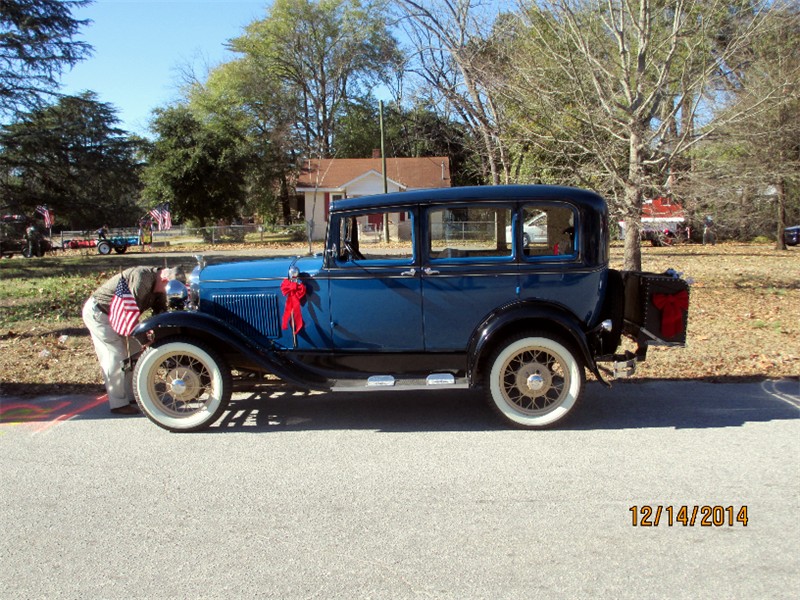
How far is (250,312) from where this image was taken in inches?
216

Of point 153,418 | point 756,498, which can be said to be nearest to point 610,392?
point 756,498

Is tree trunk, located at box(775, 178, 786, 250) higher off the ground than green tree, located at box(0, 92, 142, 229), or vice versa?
green tree, located at box(0, 92, 142, 229)

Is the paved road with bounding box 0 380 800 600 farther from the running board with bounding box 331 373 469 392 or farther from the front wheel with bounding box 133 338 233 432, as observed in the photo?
the running board with bounding box 331 373 469 392

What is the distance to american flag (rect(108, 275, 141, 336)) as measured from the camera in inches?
209

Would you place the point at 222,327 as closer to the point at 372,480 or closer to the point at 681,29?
the point at 372,480

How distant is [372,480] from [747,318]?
751 centimetres

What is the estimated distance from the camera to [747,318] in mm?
9445

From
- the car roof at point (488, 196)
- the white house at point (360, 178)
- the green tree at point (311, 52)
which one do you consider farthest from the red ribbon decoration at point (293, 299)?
the green tree at point (311, 52)

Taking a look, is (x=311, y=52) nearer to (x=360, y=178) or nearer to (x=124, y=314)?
(x=360, y=178)

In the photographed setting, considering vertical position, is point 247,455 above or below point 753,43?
below

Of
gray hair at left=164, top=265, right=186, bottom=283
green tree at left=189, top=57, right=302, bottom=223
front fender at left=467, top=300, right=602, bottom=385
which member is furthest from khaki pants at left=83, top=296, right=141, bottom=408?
green tree at left=189, top=57, right=302, bottom=223

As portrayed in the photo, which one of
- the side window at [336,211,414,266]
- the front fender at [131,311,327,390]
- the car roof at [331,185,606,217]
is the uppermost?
the car roof at [331,185,606,217]

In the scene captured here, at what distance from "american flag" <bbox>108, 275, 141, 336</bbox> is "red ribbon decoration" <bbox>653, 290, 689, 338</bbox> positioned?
430cm

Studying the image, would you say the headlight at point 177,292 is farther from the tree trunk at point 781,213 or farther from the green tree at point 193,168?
the green tree at point 193,168
